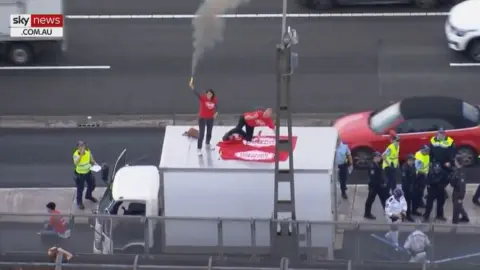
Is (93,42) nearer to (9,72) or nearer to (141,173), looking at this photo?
(9,72)

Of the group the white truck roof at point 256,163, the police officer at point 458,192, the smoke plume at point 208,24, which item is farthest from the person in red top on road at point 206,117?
the police officer at point 458,192

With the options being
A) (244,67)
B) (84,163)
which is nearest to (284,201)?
(84,163)

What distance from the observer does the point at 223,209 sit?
23031 millimetres

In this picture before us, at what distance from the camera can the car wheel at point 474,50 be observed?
105ft

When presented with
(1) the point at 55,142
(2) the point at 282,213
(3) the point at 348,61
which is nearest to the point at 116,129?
(1) the point at 55,142

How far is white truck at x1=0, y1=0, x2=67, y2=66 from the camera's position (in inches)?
1282

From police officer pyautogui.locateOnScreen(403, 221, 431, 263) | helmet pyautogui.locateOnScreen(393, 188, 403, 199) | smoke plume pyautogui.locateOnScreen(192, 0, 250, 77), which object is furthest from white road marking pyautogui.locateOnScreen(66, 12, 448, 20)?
police officer pyautogui.locateOnScreen(403, 221, 431, 263)

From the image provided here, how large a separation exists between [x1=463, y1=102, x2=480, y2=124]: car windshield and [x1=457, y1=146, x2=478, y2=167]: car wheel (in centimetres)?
60

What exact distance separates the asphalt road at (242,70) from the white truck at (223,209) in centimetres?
800

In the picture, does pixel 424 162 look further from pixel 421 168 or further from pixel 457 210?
pixel 457 210

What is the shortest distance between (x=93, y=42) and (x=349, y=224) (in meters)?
14.1

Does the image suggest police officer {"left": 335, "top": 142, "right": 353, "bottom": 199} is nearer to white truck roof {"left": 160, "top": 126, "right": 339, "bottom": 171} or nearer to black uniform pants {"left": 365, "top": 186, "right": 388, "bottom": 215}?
black uniform pants {"left": 365, "top": 186, "right": 388, "bottom": 215}

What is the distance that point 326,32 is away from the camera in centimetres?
3428

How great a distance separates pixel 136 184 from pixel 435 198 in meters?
5.85
